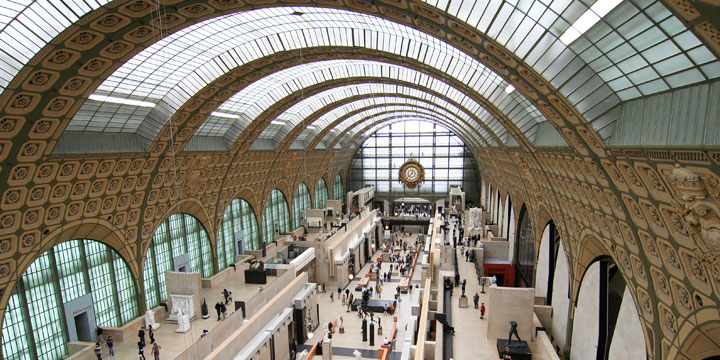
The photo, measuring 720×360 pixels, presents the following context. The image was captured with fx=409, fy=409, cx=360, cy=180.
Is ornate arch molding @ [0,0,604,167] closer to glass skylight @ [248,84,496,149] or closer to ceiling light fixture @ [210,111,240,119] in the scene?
ceiling light fixture @ [210,111,240,119]

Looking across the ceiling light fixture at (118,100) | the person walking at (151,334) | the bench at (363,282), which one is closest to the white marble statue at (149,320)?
the person walking at (151,334)

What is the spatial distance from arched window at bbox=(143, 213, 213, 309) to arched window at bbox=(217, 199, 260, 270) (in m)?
1.76

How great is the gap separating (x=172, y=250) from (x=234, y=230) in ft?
25.1

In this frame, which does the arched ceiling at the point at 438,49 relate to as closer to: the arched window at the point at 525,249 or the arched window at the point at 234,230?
the arched window at the point at 234,230

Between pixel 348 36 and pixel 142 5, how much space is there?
9.88 meters

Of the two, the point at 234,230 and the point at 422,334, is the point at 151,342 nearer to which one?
the point at 422,334

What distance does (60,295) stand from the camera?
64.9ft

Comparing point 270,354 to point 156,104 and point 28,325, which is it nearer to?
point 28,325

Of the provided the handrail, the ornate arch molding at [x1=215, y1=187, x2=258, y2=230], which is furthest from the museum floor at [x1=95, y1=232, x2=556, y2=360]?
the ornate arch molding at [x1=215, y1=187, x2=258, y2=230]

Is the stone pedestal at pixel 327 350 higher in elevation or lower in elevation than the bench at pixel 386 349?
higher

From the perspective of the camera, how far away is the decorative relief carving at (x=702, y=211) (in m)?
7.54

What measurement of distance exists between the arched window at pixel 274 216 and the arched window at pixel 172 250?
30.8 ft

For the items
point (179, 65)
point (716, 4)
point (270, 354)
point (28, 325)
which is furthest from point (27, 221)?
point (716, 4)

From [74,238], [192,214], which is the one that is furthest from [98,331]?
[192,214]
